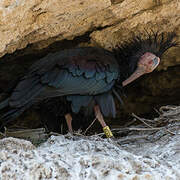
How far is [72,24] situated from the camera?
3.44 meters

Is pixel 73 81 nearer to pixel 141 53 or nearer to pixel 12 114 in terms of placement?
pixel 12 114

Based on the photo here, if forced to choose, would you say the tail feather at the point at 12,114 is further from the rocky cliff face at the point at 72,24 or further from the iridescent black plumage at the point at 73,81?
the rocky cliff face at the point at 72,24

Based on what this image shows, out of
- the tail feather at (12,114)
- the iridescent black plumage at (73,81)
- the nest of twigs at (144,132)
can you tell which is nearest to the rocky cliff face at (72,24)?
the iridescent black plumage at (73,81)

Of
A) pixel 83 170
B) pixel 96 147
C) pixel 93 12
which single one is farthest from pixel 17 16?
pixel 83 170

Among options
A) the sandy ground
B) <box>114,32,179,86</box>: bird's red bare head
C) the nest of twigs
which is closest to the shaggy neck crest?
<box>114,32,179,86</box>: bird's red bare head

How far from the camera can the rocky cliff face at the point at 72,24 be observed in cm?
295

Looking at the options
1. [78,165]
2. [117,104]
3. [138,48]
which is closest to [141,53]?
[138,48]

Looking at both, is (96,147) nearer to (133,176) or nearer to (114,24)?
(133,176)

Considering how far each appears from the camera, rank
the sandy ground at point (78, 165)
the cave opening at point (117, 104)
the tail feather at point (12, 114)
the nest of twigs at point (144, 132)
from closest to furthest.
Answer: the sandy ground at point (78, 165)
the tail feather at point (12, 114)
the nest of twigs at point (144, 132)
the cave opening at point (117, 104)

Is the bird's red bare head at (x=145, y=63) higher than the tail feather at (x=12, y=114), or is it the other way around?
the tail feather at (x=12, y=114)

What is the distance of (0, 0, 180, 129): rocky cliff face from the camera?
2.95m

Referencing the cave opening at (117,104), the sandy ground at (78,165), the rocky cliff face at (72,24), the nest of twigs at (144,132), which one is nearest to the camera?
the sandy ground at (78,165)

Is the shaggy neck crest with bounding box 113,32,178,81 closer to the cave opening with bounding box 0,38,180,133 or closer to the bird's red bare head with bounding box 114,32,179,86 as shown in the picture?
the bird's red bare head with bounding box 114,32,179,86

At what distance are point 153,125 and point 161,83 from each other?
1157mm
